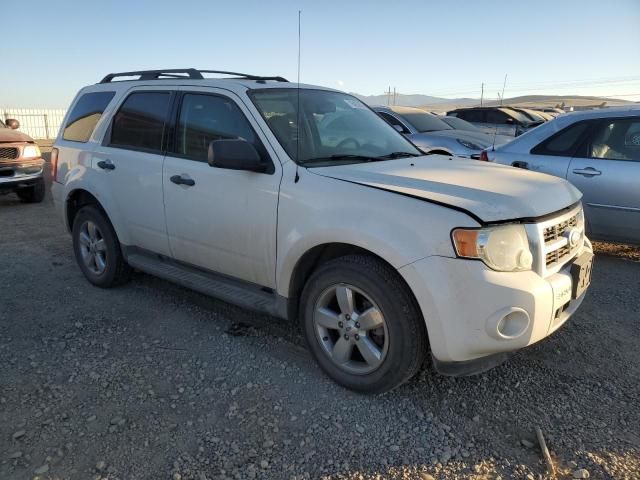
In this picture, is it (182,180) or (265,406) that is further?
(182,180)

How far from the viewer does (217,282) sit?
3.83m

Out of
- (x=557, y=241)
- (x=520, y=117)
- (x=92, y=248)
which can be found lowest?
(x=92, y=248)

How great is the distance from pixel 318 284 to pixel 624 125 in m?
4.02

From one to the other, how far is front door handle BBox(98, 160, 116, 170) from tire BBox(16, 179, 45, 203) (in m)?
5.44

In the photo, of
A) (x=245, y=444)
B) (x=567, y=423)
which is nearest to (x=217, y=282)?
(x=245, y=444)

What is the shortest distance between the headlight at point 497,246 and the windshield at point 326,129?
117 centimetres

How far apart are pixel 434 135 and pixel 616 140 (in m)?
3.97

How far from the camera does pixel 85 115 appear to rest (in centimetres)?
498

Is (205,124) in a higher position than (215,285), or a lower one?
higher

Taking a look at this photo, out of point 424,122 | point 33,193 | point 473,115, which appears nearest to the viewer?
point 33,193

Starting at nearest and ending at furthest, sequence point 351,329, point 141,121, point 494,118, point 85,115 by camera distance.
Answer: point 351,329 → point 141,121 → point 85,115 → point 494,118

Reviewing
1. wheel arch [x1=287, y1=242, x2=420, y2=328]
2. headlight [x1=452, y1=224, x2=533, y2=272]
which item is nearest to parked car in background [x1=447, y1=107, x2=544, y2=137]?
wheel arch [x1=287, y1=242, x2=420, y2=328]

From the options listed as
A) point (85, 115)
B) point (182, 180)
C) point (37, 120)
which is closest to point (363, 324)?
point (182, 180)

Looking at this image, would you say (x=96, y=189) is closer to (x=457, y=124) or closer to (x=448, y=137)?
(x=448, y=137)
